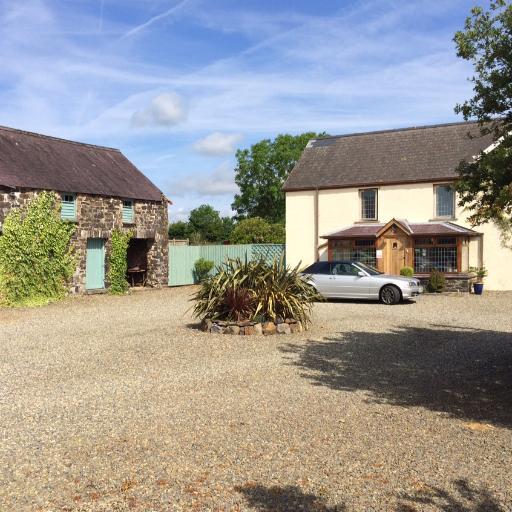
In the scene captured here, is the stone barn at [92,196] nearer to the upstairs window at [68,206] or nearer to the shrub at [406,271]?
the upstairs window at [68,206]

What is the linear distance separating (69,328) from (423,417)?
9.97 meters

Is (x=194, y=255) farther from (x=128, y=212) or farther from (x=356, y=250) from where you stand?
(x=356, y=250)

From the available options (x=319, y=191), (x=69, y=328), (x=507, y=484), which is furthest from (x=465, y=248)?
(x=507, y=484)

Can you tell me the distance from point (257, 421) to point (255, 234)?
31.8 metres

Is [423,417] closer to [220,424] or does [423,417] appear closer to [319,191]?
[220,424]

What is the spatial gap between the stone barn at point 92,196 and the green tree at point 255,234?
1093cm

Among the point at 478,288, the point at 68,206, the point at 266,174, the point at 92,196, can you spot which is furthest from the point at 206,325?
the point at 266,174

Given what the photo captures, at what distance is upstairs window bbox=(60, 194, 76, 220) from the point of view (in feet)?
73.8

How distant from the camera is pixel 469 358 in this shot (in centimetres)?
1022

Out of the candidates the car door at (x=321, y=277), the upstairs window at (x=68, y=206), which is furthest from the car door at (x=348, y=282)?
the upstairs window at (x=68, y=206)

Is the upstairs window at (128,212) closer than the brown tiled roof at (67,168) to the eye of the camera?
No

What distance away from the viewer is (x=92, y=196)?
933 inches

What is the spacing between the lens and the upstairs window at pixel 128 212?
25500mm

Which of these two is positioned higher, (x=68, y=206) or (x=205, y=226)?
(x=205, y=226)
